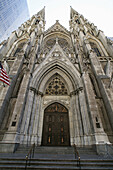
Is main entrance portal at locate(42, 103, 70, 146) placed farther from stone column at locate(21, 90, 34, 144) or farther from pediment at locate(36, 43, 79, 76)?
pediment at locate(36, 43, 79, 76)

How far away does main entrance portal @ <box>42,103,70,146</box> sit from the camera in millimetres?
8609

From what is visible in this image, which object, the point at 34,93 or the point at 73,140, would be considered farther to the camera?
the point at 34,93

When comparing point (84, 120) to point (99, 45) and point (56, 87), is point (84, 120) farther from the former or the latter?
point (99, 45)

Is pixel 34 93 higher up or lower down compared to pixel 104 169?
higher up

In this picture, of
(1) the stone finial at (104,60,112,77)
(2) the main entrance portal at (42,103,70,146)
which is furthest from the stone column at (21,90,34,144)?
(1) the stone finial at (104,60,112,77)

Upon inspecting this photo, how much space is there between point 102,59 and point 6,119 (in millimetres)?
14747

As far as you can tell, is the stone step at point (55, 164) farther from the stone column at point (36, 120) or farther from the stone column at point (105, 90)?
the stone column at point (105, 90)

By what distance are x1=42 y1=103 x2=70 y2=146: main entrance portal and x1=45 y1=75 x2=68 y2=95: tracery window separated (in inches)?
62.0

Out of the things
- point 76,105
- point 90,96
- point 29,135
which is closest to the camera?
point 29,135

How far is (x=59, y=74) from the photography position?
40.5 feet

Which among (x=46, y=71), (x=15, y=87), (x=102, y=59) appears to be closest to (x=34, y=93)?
(x=15, y=87)

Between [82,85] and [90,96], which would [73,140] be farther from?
[82,85]

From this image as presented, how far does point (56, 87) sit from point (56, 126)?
4708 mm

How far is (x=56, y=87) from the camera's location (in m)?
11.7
